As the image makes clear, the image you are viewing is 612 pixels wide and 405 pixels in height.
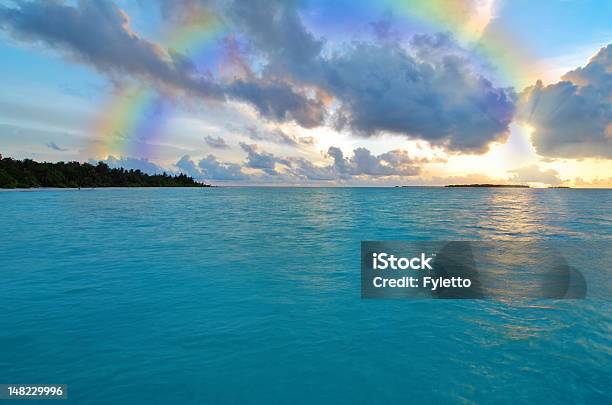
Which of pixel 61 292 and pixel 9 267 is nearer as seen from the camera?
pixel 61 292

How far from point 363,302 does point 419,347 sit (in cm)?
430

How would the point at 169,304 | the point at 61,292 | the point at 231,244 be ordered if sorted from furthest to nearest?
1. the point at 231,244
2. the point at 61,292
3. the point at 169,304

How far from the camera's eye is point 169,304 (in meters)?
14.5

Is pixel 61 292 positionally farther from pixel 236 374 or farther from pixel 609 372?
pixel 609 372

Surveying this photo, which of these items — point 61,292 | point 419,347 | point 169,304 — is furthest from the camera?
point 61,292

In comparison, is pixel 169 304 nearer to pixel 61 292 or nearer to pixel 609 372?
pixel 61 292

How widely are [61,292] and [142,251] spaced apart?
10593 mm

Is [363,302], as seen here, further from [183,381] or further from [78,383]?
[78,383]

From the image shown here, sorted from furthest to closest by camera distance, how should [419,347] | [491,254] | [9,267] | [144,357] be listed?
1. [491,254]
2. [9,267]
3. [419,347]
4. [144,357]

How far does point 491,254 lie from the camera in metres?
25.6

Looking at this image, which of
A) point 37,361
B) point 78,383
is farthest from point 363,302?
point 37,361

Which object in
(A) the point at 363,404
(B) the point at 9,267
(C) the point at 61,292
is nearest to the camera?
(A) the point at 363,404

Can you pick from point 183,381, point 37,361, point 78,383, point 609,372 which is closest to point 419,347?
point 609,372

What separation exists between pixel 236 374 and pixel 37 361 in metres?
5.87
